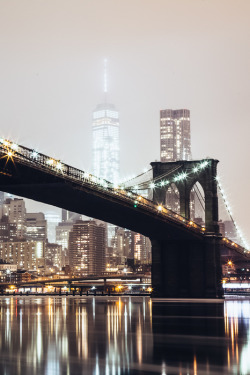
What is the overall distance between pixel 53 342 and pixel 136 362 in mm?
6876

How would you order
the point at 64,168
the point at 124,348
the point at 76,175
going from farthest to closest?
1. the point at 76,175
2. the point at 64,168
3. the point at 124,348

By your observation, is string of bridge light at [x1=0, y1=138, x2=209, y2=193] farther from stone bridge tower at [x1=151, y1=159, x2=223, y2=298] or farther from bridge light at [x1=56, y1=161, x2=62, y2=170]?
stone bridge tower at [x1=151, y1=159, x2=223, y2=298]

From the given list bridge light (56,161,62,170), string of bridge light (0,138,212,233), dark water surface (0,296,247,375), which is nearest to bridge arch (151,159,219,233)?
string of bridge light (0,138,212,233)

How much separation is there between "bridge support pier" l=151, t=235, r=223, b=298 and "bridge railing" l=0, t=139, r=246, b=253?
2.81 m

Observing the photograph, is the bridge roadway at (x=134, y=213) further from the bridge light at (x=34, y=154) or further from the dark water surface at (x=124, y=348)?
the dark water surface at (x=124, y=348)

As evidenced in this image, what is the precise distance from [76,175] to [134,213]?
1645 cm

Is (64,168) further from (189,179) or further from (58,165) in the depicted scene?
(189,179)

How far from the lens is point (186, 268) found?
A: 317 feet

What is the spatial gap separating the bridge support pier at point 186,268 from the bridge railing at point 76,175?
2.81m

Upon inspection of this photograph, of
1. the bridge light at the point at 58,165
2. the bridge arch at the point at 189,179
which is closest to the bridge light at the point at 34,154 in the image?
the bridge light at the point at 58,165

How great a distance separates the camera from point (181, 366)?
2311 cm

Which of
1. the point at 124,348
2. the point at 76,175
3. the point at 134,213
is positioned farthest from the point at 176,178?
A: the point at 124,348

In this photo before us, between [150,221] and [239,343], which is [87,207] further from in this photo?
[239,343]

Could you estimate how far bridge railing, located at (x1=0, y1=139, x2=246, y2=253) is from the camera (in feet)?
180
